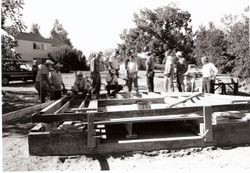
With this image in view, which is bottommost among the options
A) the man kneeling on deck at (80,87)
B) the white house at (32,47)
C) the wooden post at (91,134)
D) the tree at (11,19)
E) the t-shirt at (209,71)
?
the wooden post at (91,134)

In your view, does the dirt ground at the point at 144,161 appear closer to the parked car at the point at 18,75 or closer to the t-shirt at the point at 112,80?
the t-shirt at the point at 112,80

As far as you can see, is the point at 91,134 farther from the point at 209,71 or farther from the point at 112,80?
the point at 209,71

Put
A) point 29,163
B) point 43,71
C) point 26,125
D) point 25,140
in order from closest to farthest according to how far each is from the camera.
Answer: point 29,163 < point 25,140 < point 26,125 < point 43,71

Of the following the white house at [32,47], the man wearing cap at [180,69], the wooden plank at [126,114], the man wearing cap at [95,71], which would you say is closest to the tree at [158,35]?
the white house at [32,47]

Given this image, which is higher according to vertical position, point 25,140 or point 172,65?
point 172,65

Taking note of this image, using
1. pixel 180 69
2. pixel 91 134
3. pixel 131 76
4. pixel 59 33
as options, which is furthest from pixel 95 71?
pixel 59 33

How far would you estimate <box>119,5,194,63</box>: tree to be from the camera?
119 feet

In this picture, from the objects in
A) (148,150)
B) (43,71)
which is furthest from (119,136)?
(43,71)

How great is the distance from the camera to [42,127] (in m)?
5.96

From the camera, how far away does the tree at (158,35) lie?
36.4 meters

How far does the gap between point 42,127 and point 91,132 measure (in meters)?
1.00

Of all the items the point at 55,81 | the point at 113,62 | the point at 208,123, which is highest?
the point at 113,62

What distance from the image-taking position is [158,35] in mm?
41500

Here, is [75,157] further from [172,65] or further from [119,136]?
[172,65]
